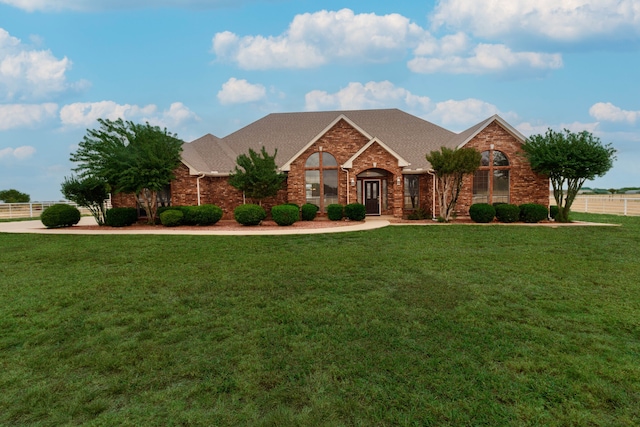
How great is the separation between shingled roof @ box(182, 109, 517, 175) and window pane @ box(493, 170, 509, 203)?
2.77 metres

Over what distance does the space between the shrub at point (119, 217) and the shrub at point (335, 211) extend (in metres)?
10.5

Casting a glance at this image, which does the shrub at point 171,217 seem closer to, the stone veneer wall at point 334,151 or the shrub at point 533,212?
the stone veneer wall at point 334,151

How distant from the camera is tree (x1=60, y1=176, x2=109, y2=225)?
712 inches

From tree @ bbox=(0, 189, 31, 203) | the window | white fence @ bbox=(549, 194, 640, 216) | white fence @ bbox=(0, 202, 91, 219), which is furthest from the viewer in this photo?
tree @ bbox=(0, 189, 31, 203)

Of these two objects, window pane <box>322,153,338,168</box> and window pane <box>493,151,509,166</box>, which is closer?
window pane <box>493,151,509,166</box>

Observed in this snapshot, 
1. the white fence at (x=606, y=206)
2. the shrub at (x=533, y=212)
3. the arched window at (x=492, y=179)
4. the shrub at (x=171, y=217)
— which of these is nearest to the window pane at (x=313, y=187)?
the shrub at (x=171, y=217)

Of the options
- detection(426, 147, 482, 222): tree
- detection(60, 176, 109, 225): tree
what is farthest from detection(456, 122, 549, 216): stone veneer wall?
detection(60, 176, 109, 225): tree

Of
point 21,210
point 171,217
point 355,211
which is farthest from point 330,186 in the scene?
point 21,210

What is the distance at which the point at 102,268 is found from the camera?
8500 millimetres

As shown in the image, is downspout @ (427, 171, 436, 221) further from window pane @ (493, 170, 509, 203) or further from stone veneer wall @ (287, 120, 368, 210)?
stone veneer wall @ (287, 120, 368, 210)

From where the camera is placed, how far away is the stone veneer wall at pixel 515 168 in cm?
1956

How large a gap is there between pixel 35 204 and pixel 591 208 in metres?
47.6

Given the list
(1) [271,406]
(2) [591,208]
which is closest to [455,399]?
(1) [271,406]

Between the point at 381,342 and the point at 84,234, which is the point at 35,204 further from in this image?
the point at 381,342
